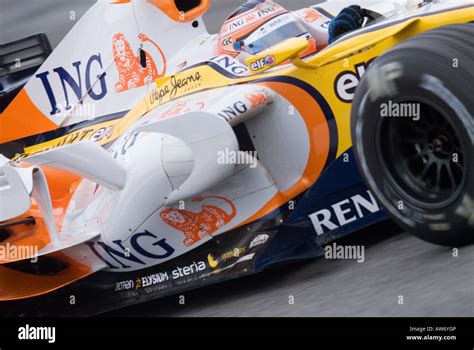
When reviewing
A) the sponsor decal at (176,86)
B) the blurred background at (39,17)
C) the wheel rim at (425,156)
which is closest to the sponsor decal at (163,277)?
the sponsor decal at (176,86)

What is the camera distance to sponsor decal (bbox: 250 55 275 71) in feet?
14.0

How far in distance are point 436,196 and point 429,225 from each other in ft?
0.38

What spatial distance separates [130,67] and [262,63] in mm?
1815

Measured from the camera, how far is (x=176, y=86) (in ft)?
15.9

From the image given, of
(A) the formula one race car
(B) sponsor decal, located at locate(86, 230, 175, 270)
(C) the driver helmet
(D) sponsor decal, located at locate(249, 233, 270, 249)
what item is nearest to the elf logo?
(A) the formula one race car

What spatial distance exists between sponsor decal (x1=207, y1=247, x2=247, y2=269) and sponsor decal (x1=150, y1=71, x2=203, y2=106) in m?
0.86

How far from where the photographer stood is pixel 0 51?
657 centimetres

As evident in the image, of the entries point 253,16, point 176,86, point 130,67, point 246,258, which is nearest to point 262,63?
point 176,86

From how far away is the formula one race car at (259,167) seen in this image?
3459mm

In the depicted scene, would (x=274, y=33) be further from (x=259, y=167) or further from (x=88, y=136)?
(x=88, y=136)

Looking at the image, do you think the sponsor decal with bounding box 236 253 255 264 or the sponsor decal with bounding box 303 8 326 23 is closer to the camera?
the sponsor decal with bounding box 236 253 255 264

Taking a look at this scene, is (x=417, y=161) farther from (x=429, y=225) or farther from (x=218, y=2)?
(x=218, y=2)
